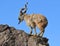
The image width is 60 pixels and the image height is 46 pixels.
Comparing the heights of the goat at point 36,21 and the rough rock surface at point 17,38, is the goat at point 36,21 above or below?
above

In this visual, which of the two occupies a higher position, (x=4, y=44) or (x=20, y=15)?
(x=20, y=15)

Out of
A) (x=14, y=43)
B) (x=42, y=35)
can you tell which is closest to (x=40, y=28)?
(x=42, y=35)

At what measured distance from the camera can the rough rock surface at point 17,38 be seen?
2866 cm

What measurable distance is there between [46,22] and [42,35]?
1166mm

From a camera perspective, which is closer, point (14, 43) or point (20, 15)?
point (14, 43)

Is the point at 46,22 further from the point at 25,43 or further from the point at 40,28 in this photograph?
the point at 25,43

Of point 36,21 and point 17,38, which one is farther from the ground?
point 36,21

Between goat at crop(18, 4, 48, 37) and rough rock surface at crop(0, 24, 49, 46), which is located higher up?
goat at crop(18, 4, 48, 37)

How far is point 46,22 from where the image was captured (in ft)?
97.9

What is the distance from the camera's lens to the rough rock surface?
94.0ft

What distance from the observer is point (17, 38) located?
29047mm

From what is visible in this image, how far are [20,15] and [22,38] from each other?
2.92m

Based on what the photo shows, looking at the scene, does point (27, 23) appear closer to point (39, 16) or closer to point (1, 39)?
point (39, 16)

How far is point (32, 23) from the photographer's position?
30.2 metres
